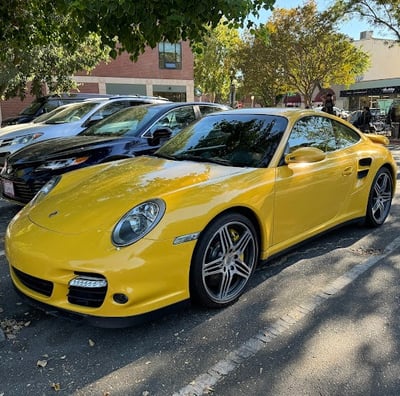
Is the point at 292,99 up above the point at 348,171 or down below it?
below

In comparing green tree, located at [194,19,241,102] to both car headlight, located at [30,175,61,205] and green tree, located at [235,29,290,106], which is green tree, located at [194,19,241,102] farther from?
car headlight, located at [30,175,61,205]

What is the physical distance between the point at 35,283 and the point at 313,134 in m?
2.81

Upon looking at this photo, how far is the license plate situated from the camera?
5141mm

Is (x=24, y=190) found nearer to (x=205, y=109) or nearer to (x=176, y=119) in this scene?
(x=176, y=119)

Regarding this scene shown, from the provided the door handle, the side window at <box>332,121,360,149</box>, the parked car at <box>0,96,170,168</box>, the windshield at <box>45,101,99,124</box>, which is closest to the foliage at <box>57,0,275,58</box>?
the side window at <box>332,121,360,149</box>

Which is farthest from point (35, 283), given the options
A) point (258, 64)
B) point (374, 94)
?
point (374, 94)

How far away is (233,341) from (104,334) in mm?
858

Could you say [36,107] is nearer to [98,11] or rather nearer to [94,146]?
[94,146]

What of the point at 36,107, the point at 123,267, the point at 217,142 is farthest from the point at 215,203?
the point at 36,107

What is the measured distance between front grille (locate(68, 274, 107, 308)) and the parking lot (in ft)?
1.09

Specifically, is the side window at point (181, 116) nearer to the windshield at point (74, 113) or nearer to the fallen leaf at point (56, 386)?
the windshield at point (74, 113)

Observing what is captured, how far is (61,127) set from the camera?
7.70m

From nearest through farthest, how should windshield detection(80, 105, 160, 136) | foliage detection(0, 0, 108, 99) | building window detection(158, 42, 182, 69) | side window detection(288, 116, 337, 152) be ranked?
side window detection(288, 116, 337, 152)
foliage detection(0, 0, 108, 99)
windshield detection(80, 105, 160, 136)
building window detection(158, 42, 182, 69)

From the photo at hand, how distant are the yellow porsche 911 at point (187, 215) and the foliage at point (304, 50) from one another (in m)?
18.5
